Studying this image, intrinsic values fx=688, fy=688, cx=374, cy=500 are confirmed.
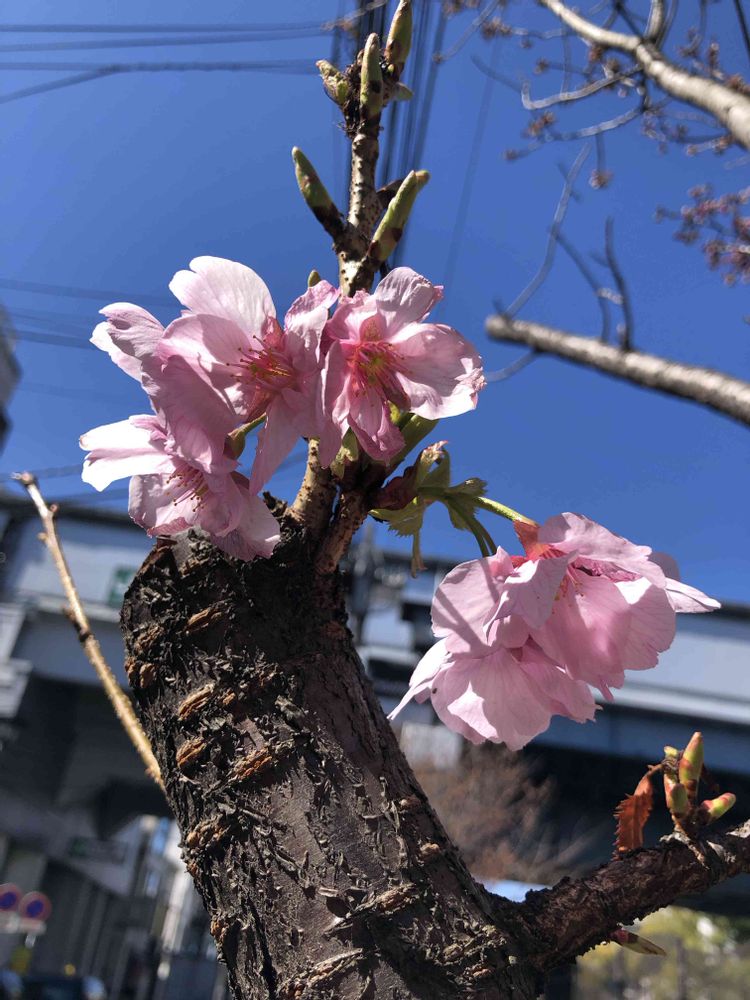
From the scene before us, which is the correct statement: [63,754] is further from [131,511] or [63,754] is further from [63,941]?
[131,511]

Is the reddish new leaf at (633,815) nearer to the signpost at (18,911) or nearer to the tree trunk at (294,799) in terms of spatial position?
the tree trunk at (294,799)

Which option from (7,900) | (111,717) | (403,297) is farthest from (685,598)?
(111,717)

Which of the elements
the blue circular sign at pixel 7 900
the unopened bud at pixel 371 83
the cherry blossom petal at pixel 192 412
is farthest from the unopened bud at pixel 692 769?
the blue circular sign at pixel 7 900

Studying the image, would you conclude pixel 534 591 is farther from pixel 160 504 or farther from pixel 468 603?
pixel 160 504

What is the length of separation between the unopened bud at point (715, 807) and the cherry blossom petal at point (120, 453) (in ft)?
2.06

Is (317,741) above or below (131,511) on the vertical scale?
below

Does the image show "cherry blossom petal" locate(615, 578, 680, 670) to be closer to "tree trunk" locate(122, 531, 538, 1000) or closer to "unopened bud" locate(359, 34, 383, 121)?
"tree trunk" locate(122, 531, 538, 1000)

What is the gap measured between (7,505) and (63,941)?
37.5ft

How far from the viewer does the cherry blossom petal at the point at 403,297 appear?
2.01ft

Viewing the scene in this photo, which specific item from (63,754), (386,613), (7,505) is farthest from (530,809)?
(7,505)

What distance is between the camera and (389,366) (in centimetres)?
65

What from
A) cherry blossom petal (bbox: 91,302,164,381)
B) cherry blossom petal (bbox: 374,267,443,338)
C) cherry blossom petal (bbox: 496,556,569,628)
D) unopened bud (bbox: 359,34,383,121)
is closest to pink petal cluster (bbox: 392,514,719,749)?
cherry blossom petal (bbox: 496,556,569,628)

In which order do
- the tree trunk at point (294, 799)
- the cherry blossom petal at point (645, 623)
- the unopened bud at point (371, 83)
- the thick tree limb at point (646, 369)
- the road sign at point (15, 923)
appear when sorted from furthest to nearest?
the road sign at point (15, 923)
the thick tree limb at point (646, 369)
the unopened bud at point (371, 83)
the cherry blossom petal at point (645, 623)
the tree trunk at point (294, 799)

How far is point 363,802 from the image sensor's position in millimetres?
605
